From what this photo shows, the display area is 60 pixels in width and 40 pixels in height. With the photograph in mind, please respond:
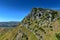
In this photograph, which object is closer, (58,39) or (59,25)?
(58,39)

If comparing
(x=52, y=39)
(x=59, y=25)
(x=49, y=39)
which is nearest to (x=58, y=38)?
(x=52, y=39)

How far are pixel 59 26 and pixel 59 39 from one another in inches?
1953

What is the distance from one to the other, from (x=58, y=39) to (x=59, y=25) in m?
49.9

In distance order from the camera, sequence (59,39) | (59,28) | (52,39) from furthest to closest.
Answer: (59,28) → (52,39) → (59,39)

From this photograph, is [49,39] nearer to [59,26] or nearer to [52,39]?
[52,39]

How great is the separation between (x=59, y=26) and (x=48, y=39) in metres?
22.4

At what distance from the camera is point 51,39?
17462cm

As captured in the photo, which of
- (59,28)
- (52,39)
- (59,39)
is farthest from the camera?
(59,28)

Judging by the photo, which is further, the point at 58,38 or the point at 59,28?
the point at 59,28

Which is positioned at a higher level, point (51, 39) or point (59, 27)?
point (59, 27)

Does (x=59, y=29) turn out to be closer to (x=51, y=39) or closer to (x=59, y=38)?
(x=51, y=39)

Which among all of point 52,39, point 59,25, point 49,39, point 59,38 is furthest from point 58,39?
point 59,25

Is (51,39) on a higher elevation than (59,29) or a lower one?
lower

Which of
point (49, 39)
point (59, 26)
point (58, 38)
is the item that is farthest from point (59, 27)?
point (58, 38)
